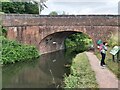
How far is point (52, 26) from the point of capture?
86.3 ft

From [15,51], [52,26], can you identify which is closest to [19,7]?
[52,26]

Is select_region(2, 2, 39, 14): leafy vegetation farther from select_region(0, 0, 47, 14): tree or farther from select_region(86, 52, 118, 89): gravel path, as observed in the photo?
select_region(86, 52, 118, 89): gravel path

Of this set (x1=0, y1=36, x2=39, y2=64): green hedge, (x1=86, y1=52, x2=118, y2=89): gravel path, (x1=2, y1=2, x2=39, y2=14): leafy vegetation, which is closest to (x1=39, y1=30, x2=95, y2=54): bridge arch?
(x1=0, y1=36, x2=39, y2=64): green hedge

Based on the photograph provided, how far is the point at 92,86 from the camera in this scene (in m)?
10.7

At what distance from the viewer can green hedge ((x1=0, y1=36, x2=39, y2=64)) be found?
72.3ft

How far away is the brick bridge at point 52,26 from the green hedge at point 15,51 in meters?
1.77

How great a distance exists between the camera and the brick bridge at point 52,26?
25359mm

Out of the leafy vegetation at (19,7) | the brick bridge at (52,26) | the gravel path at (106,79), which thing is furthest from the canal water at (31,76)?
the leafy vegetation at (19,7)

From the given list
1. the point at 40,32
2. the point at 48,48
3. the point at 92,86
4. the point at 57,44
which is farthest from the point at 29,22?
the point at 92,86

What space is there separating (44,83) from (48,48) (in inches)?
613

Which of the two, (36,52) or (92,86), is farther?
(36,52)

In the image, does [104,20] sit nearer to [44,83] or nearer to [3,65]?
[3,65]

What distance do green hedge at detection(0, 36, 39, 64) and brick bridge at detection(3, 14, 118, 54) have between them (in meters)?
1.77

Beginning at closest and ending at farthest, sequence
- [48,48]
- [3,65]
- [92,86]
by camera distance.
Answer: [92,86] < [3,65] < [48,48]
